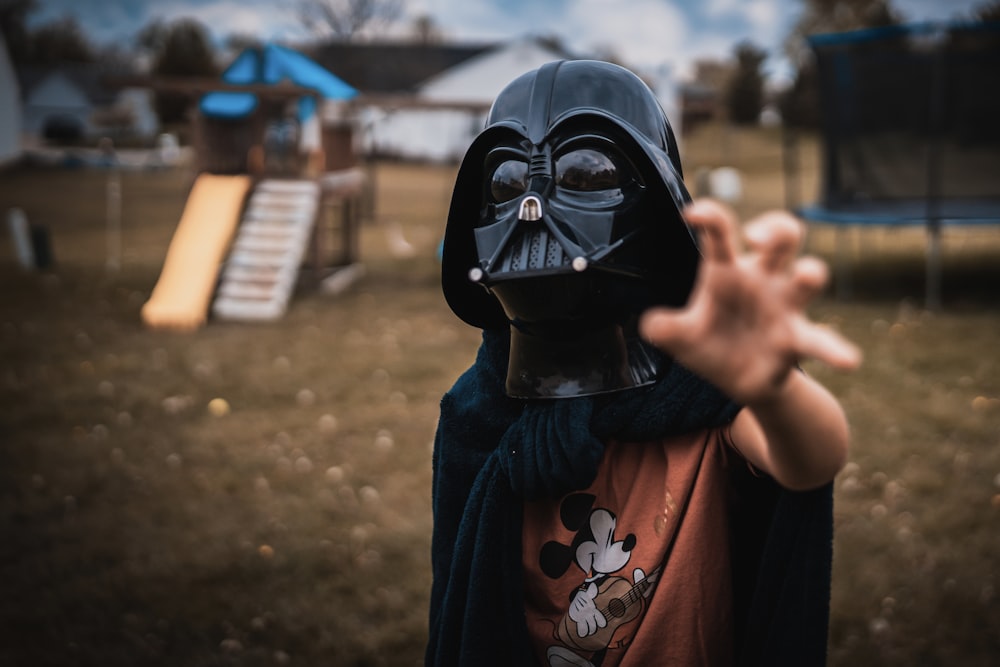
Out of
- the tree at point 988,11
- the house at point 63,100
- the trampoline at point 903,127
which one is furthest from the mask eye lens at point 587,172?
the house at point 63,100

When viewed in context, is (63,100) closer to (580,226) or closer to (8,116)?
(8,116)

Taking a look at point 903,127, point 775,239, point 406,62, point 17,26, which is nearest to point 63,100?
point 17,26

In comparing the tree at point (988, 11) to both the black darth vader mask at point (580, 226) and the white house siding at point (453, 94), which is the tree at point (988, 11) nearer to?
the white house siding at point (453, 94)

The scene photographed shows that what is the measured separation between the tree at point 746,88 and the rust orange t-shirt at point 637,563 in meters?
48.0

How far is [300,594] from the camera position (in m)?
3.86

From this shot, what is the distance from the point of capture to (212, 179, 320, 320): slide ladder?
31.4ft

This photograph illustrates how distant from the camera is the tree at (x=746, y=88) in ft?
152

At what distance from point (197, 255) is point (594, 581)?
937cm

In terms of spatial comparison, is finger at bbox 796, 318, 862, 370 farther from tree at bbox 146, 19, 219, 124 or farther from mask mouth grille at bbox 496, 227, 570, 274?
tree at bbox 146, 19, 219, 124

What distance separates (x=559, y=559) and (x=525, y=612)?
0.45 ft

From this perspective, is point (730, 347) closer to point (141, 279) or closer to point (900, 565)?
point (900, 565)

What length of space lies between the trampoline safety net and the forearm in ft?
33.4

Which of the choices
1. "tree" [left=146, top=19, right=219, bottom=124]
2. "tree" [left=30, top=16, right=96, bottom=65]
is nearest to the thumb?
"tree" [left=146, top=19, right=219, bottom=124]

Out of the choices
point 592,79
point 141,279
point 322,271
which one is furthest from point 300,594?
point 141,279
